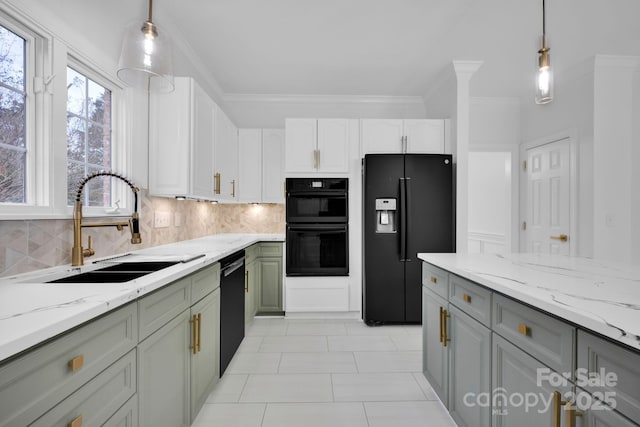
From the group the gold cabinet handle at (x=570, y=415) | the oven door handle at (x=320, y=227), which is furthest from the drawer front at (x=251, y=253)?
the gold cabinet handle at (x=570, y=415)

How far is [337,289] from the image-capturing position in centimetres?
342

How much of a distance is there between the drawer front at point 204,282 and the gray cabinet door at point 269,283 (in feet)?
4.77

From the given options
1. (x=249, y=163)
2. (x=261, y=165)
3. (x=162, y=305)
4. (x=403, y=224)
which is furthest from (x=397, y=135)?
(x=162, y=305)

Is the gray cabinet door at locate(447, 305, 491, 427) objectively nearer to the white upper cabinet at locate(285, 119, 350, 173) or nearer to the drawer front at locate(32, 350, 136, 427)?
the drawer front at locate(32, 350, 136, 427)

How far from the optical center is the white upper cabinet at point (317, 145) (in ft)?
11.2

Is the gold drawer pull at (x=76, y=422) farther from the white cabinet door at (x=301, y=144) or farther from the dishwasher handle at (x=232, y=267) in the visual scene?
the white cabinet door at (x=301, y=144)

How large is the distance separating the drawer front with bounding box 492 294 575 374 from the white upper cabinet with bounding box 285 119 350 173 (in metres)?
2.40

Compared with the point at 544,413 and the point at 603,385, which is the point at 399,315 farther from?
the point at 603,385

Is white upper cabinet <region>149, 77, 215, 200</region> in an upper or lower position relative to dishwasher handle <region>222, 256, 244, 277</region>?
upper

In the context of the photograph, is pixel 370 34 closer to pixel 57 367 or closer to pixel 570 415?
pixel 570 415

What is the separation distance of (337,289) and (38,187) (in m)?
2.64

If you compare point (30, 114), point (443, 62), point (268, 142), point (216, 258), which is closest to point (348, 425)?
point (216, 258)

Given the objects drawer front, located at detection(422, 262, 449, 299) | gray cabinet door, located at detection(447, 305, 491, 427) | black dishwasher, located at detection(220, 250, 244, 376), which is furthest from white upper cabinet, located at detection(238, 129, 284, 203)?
gray cabinet door, located at detection(447, 305, 491, 427)

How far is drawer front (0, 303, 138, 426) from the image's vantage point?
66cm
